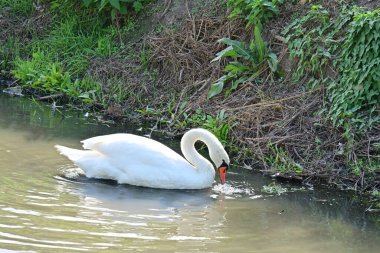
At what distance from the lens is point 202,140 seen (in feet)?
29.6

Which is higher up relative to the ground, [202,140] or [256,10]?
[256,10]

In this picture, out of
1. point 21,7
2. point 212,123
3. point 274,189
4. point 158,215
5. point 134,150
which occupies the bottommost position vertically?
point 158,215

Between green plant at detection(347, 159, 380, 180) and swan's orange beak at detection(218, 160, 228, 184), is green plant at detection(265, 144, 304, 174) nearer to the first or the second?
green plant at detection(347, 159, 380, 180)

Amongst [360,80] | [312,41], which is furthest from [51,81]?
[360,80]

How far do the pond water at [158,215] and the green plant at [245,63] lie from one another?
1906mm

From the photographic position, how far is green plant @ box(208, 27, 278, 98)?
1118 cm

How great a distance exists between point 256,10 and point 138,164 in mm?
3743

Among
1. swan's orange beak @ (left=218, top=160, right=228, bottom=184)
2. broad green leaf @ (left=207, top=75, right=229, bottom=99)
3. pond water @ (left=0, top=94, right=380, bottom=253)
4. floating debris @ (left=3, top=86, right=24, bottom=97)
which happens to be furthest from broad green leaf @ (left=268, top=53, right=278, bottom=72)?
floating debris @ (left=3, top=86, right=24, bottom=97)

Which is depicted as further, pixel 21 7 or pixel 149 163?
pixel 21 7

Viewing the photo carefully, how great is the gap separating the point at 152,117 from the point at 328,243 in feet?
14.5

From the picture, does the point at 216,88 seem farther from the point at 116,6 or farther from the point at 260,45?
the point at 116,6

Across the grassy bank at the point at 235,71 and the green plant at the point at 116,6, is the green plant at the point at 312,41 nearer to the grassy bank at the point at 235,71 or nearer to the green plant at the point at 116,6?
the grassy bank at the point at 235,71

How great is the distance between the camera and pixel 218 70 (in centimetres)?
1162

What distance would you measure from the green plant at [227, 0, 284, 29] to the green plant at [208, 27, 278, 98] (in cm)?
38
